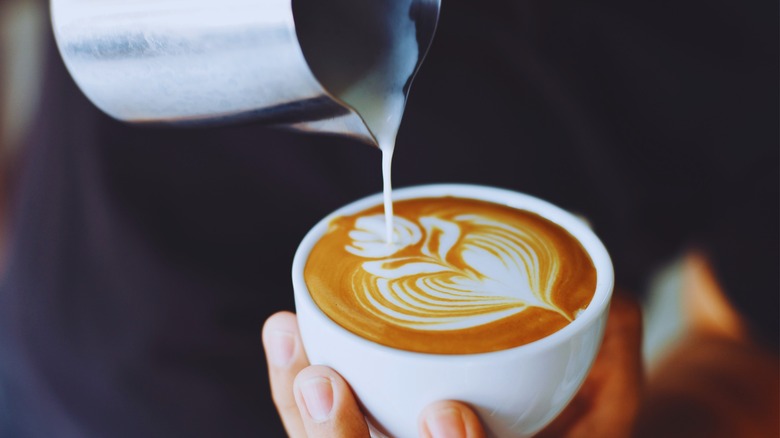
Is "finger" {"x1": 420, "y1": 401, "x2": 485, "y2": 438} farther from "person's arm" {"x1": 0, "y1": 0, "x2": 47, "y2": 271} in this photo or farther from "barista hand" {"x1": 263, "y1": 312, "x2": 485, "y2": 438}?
"person's arm" {"x1": 0, "y1": 0, "x2": 47, "y2": 271}

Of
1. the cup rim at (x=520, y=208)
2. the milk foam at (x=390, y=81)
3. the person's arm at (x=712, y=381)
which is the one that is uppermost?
the milk foam at (x=390, y=81)

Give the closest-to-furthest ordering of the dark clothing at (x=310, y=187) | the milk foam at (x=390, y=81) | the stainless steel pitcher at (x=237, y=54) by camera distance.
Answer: the stainless steel pitcher at (x=237, y=54), the milk foam at (x=390, y=81), the dark clothing at (x=310, y=187)

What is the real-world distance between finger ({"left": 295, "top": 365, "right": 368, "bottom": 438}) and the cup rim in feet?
0.17

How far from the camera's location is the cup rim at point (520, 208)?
52 cm

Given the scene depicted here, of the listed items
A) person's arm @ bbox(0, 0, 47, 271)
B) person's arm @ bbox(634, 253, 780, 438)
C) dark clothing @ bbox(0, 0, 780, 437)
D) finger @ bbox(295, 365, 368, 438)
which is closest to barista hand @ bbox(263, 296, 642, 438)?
finger @ bbox(295, 365, 368, 438)

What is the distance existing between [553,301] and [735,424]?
0.64m

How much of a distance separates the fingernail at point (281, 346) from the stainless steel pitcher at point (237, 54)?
0.23 meters

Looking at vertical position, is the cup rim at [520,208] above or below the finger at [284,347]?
above

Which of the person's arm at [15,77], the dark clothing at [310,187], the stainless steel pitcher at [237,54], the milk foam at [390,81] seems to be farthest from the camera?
the person's arm at [15,77]

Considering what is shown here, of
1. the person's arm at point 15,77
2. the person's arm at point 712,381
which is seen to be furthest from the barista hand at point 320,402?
the person's arm at point 15,77

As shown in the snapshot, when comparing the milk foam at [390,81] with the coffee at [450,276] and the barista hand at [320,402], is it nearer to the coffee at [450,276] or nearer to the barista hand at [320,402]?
the coffee at [450,276]

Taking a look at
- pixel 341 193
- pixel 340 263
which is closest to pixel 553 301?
pixel 340 263

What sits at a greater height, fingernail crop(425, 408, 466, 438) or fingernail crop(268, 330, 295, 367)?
fingernail crop(425, 408, 466, 438)

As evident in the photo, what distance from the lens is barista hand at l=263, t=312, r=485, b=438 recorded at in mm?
516
